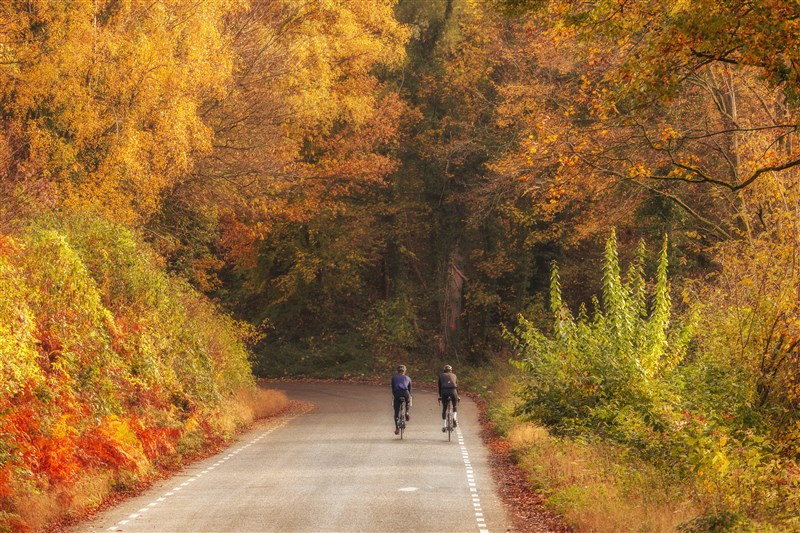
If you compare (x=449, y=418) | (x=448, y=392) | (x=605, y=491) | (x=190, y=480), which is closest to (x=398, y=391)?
Result: (x=448, y=392)

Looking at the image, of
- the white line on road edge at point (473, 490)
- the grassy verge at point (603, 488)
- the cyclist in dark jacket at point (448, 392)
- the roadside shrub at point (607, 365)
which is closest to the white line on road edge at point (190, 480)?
the cyclist in dark jacket at point (448, 392)

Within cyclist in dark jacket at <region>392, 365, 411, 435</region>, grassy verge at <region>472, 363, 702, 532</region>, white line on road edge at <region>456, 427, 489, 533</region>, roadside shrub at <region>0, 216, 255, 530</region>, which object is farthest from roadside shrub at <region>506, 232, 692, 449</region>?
roadside shrub at <region>0, 216, 255, 530</region>

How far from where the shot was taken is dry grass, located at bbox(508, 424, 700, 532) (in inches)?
525

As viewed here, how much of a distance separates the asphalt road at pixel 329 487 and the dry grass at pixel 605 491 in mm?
955

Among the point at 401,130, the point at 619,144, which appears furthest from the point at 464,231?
the point at 619,144

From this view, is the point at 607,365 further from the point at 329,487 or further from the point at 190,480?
the point at 190,480

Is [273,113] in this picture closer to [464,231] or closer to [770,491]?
[464,231]

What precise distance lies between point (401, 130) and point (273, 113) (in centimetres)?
1268

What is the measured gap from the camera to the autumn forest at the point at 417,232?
14406 millimetres

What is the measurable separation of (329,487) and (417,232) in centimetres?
3296

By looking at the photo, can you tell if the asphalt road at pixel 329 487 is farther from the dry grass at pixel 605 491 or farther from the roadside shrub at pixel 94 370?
the dry grass at pixel 605 491

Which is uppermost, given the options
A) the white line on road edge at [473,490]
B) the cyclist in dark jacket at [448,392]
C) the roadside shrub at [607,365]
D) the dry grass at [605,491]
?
the roadside shrub at [607,365]

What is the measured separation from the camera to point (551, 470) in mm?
18797

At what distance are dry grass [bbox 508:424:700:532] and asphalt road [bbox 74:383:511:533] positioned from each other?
96 cm
